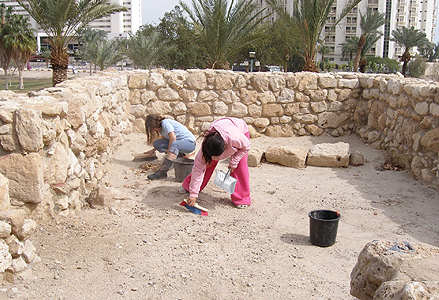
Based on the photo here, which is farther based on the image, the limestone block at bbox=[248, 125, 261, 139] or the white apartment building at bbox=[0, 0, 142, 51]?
the white apartment building at bbox=[0, 0, 142, 51]

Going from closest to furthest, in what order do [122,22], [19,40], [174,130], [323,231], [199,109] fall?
1. [323,231]
2. [174,130]
3. [199,109]
4. [19,40]
5. [122,22]

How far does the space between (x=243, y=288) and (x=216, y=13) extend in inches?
429

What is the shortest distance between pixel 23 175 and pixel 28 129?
0.36 m

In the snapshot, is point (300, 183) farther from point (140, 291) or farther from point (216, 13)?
point (216, 13)

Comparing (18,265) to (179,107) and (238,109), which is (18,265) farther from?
(238,109)

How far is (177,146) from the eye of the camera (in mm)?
5961

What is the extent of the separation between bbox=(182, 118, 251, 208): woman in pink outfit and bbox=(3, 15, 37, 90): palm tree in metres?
32.9

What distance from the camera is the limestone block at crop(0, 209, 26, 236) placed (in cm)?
299

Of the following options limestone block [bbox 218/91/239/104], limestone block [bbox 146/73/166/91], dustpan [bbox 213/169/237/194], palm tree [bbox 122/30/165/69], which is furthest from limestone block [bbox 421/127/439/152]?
palm tree [bbox 122/30/165/69]

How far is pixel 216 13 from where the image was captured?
42.2 feet

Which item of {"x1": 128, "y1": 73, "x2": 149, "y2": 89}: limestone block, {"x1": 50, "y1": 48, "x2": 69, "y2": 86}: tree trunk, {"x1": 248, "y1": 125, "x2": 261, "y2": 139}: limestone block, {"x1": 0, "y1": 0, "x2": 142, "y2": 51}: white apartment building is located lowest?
{"x1": 248, "y1": 125, "x2": 261, "y2": 139}: limestone block

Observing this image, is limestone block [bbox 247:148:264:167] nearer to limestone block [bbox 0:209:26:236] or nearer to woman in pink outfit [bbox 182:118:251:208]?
woman in pink outfit [bbox 182:118:251:208]

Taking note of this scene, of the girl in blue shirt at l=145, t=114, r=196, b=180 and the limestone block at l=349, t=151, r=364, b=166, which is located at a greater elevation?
the girl in blue shirt at l=145, t=114, r=196, b=180

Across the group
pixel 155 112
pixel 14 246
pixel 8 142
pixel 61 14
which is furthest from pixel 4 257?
pixel 61 14
